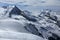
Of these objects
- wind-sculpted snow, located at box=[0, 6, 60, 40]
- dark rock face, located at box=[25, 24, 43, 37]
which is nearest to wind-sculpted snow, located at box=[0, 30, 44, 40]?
wind-sculpted snow, located at box=[0, 6, 60, 40]

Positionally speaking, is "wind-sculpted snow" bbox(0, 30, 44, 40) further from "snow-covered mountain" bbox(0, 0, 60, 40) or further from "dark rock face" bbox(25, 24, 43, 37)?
"dark rock face" bbox(25, 24, 43, 37)

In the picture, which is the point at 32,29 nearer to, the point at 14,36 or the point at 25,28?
the point at 25,28

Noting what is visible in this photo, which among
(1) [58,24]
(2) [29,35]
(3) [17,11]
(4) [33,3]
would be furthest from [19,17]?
(4) [33,3]

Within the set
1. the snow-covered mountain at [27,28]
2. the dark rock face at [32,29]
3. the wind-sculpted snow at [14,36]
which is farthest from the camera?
the dark rock face at [32,29]

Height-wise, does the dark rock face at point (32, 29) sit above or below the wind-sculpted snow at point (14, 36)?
below

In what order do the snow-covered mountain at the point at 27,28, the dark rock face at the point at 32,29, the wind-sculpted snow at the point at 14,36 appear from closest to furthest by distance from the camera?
the wind-sculpted snow at the point at 14,36
the snow-covered mountain at the point at 27,28
the dark rock face at the point at 32,29

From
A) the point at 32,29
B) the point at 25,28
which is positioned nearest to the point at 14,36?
the point at 25,28

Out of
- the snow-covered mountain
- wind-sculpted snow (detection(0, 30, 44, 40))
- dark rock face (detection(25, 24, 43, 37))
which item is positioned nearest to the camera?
wind-sculpted snow (detection(0, 30, 44, 40))

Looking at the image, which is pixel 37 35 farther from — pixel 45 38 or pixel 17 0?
pixel 17 0

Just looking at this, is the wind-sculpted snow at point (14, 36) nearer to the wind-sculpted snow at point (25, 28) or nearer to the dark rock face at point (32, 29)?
the wind-sculpted snow at point (25, 28)

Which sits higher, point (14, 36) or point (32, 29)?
point (14, 36)

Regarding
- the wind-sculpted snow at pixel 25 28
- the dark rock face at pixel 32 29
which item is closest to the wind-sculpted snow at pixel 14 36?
the wind-sculpted snow at pixel 25 28

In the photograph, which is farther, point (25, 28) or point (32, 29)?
point (32, 29)
